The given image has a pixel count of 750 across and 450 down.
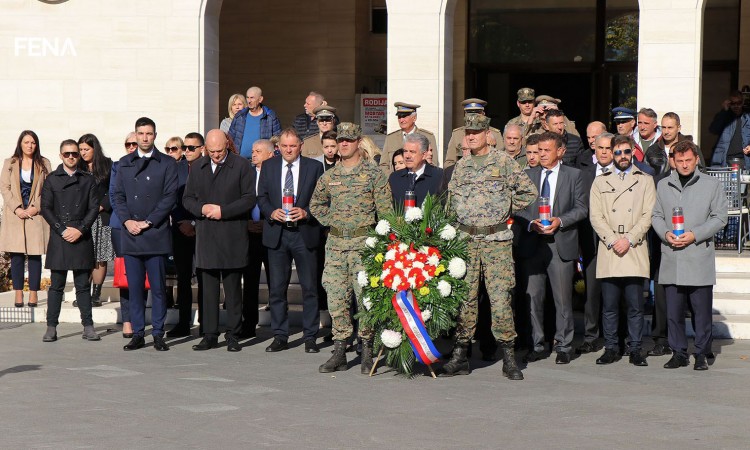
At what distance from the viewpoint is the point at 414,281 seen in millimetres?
10133

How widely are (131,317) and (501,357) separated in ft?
11.7

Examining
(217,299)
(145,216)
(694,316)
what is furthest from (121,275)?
(694,316)

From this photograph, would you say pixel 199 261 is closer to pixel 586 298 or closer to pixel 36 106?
pixel 586 298

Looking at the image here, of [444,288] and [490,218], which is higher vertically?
[490,218]

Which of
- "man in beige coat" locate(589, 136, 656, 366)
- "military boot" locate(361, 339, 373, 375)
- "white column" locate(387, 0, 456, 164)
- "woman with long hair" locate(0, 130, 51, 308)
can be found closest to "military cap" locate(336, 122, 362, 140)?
"military boot" locate(361, 339, 373, 375)

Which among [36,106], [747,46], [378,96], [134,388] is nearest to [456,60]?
[378,96]

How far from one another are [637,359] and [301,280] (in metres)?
3.24

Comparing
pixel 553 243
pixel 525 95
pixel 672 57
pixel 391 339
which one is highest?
pixel 672 57

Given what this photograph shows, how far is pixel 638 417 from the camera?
8531 mm

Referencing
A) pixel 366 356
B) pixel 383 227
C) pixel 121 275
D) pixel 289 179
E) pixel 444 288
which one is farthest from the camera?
pixel 121 275

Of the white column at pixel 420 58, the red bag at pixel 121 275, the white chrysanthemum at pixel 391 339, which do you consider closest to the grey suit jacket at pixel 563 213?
the white chrysanthemum at pixel 391 339

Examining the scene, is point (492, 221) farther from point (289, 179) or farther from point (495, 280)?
point (289, 179)

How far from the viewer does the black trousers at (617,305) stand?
11.0 meters

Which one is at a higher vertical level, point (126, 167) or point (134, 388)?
point (126, 167)
